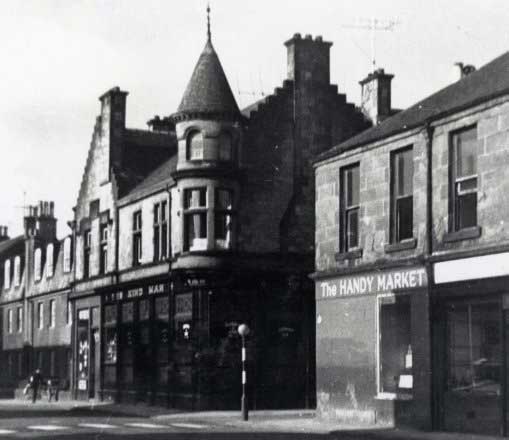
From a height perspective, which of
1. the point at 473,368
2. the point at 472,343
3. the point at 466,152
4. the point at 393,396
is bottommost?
the point at 393,396

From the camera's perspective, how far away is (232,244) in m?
39.7

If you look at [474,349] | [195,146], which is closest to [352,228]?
[474,349]

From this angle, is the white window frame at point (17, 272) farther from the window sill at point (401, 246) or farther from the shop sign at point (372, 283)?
the window sill at point (401, 246)

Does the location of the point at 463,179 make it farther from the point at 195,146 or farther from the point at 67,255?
the point at 67,255

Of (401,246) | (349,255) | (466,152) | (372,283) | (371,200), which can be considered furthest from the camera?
(349,255)

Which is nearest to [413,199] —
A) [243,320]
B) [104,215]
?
[243,320]

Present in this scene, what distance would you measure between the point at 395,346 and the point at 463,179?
5.06 m

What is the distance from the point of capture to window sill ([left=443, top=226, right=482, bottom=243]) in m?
25.2

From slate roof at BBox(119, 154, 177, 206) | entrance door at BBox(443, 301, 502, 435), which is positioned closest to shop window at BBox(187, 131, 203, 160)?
slate roof at BBox(119, 154, 177, 206)

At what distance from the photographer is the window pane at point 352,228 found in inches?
1203

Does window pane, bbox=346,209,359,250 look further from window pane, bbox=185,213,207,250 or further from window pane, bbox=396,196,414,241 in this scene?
window pane, bbox=185,213,207,250

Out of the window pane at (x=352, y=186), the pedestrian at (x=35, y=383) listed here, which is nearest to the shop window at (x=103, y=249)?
the pedestrian at (x=35, y=383)

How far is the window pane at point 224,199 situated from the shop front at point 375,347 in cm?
873

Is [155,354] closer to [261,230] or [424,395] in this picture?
[261,230]
